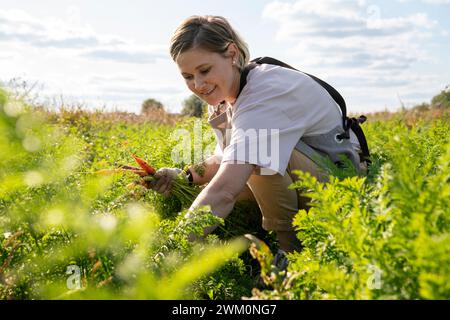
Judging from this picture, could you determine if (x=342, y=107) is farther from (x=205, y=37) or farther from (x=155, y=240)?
(x=155, y=240)

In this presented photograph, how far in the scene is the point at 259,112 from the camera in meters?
3.03

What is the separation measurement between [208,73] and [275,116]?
52 centimetres

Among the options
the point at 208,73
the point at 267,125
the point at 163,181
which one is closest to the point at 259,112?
the point at 267,125

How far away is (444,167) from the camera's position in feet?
4.29

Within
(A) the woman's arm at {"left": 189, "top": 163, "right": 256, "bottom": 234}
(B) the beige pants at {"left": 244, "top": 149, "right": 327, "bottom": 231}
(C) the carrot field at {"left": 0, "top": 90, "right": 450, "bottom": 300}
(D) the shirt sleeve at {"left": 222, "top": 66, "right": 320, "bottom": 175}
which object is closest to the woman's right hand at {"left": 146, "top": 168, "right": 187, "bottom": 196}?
(B) the beige pants at {"left": 244, "top": 149, "right": 327, "bottom": 231}

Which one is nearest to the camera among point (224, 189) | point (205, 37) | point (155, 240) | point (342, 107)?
point (155, 240)

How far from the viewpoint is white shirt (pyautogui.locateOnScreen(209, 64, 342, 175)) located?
287cm

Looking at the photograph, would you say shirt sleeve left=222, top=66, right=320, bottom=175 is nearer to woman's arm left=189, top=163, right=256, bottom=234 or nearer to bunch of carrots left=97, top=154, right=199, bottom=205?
woman's arm left=189, top=163, right=256, bottom=234

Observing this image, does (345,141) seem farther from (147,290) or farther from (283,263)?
(147,290)

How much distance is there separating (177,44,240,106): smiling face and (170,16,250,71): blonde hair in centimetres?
4

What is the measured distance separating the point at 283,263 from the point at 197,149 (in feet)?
6.67

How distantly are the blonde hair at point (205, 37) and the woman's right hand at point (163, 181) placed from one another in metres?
0.78
